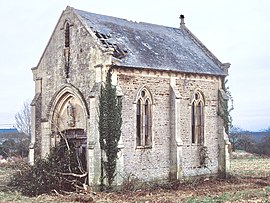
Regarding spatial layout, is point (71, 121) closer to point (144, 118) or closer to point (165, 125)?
point (144, 118)

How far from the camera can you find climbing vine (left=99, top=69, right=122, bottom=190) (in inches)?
945

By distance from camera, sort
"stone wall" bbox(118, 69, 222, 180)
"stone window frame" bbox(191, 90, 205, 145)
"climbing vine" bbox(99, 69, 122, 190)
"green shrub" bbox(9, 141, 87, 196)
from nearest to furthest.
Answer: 1. "climbing vine" bbox(99, 69, 122, 190)
2. "green shrub" bbox(9, 141, 87, 196)
3. "stone wall" bbox(118, 69, 222, 180)
4. "stone window frame" bbox(191, 90, 205, 145)

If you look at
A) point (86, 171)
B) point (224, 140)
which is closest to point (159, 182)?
point (86, 171)

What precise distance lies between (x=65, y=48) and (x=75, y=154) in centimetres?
643

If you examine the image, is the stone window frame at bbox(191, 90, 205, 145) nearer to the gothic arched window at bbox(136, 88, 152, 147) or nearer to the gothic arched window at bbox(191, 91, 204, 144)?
the gothic arched window at bbox(191, 91, 204, 144)

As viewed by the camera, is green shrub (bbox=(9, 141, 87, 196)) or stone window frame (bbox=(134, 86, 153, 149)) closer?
green shrub (bbox=(9, 141, 87, 196))

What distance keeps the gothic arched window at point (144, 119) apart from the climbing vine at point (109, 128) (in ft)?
7.19

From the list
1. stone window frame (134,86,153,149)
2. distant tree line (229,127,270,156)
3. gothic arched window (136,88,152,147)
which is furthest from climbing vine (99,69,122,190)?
distant tree line (229,127,270,156)

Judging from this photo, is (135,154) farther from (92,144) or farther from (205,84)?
(205,84)

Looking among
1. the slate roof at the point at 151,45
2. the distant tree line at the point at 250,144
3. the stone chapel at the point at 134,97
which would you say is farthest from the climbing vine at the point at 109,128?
the distant tree line at the point at 250,144

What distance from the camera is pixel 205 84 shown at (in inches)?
1209

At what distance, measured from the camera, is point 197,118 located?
3011 centimetres

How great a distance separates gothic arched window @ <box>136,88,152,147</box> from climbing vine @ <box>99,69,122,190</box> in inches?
86.3

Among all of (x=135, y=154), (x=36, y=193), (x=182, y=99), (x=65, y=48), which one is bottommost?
(x=36, y=193)
